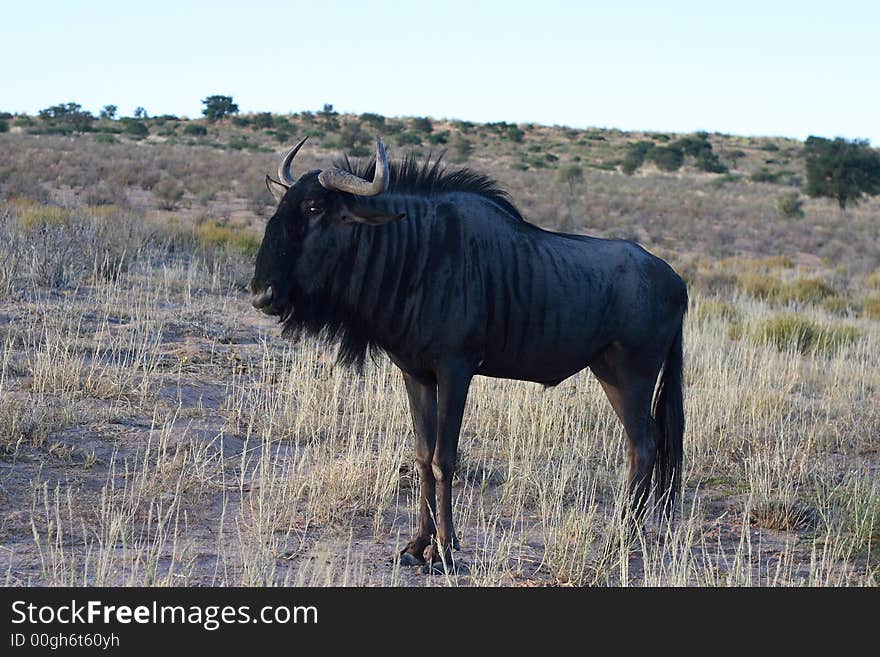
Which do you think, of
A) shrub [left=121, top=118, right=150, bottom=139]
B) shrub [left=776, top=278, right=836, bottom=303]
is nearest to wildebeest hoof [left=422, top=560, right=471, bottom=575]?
shrub [left=776, top=278, right=836, bottom=303]

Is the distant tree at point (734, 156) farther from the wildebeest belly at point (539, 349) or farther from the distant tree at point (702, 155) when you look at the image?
the wildebeest belly at point (539, 349)

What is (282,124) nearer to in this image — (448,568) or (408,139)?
(408,139)

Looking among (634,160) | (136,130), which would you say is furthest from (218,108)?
(634,160)

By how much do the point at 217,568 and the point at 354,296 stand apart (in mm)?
1592

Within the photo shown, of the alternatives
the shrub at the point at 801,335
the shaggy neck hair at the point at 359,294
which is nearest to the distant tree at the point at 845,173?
the shrub at the point at 801,335

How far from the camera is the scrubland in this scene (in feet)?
16.8

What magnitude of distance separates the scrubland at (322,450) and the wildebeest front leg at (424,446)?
224 millimetres

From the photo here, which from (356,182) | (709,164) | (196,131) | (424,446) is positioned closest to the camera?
(356,182)

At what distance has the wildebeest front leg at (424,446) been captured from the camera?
17.6ft

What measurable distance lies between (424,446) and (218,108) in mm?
73883

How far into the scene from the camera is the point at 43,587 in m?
4.18

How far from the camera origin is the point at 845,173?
46.0 metres

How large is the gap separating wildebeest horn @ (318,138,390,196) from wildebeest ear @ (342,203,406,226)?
11cm

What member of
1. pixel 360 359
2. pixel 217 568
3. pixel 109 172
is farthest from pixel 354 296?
pixel 109 172
